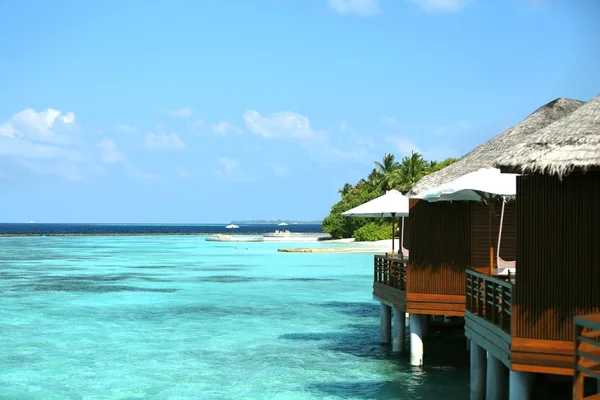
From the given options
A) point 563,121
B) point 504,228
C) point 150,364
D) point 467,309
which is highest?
point 563,121

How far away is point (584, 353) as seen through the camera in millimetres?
7438

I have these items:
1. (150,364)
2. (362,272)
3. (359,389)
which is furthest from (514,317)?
(362,272)

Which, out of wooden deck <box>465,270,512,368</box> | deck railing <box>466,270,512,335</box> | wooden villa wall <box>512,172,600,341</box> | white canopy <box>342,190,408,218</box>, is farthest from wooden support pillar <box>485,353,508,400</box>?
white canopy <box>342,190,408,218</box>

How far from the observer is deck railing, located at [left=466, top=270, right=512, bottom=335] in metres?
9.67

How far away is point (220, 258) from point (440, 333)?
142 feet

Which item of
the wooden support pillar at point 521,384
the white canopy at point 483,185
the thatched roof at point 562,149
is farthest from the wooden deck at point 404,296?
the thatched roof at point 562,149

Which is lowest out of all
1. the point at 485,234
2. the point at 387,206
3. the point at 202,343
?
the point at 202,343

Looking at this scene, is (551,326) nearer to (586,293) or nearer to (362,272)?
(586,293)

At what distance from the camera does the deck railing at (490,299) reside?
9.67 m

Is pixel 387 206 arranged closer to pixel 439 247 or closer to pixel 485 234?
pixel 485 234

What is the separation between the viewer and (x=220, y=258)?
202ft

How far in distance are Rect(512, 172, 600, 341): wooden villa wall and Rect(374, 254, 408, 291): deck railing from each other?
19.5 feet

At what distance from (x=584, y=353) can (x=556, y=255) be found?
1578 mm

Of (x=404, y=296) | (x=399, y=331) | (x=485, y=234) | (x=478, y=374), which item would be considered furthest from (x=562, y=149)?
(x=399, y=331)
